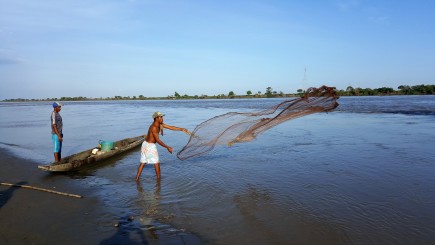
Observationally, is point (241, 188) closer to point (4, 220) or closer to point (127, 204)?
point (127, 204)

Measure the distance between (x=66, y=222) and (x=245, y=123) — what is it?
4.84 metres

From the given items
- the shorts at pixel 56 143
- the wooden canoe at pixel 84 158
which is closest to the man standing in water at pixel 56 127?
the shorts at pixel 56 143

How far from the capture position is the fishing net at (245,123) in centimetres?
790

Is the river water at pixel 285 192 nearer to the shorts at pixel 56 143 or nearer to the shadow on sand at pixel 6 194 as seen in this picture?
the shorts at pixel 56 143

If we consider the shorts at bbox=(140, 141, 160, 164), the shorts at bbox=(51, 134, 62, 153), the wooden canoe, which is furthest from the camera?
the shorts at bbox=(51, 134, 62, 153)

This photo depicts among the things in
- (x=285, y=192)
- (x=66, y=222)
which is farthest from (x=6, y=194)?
(x=285, y=192)

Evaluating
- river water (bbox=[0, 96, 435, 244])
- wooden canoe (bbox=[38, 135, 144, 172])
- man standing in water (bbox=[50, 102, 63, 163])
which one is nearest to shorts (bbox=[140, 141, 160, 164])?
river water (bbox=[0, 96, 435, 244])

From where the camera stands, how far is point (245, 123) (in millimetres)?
8477

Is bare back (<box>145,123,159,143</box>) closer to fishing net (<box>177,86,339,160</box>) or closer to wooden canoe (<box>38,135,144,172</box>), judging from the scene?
fishing net (<box>177,86,339,160</box>)

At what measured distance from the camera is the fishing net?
7.90 meters

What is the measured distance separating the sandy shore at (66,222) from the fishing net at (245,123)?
283 centimetres

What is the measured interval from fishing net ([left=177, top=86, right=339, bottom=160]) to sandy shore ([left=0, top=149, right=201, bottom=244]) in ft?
9.29

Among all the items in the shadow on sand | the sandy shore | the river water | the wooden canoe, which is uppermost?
the wooden canoe

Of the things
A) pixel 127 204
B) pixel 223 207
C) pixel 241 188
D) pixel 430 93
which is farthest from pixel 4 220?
pixel 430 93
